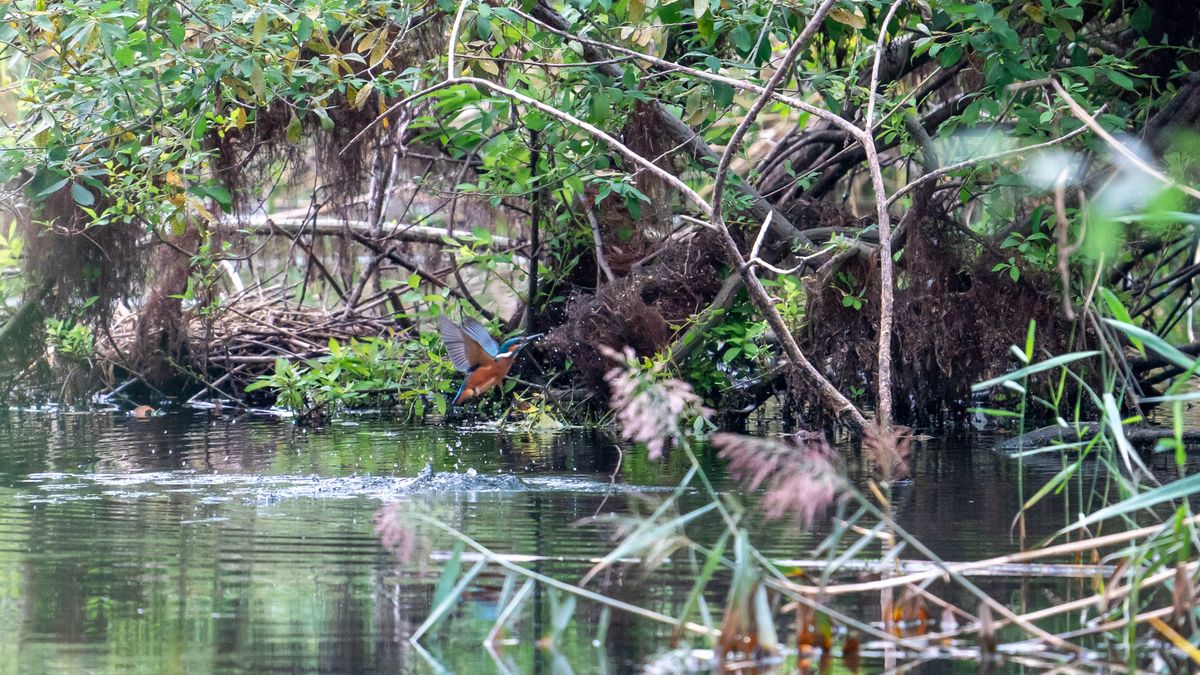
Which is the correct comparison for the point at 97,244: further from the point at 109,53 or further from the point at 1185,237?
the point at 1185,237

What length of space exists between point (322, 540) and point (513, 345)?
5122 mm

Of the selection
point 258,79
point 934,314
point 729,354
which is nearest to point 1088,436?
point 934,314

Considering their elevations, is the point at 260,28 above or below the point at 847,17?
below

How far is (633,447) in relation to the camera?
8.84 metres

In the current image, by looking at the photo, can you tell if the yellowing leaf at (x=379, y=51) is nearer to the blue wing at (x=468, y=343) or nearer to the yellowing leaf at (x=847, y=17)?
the blue wing at (x=468, y=343)

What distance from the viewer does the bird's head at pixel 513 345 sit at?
984 centimetres

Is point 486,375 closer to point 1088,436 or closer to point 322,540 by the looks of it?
point 1088,436

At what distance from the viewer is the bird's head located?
9.84 m

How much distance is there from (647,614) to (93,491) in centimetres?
383

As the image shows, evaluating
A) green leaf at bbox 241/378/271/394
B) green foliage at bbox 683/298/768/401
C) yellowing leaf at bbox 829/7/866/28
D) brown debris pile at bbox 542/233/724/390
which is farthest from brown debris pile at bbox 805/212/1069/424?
green leaf at bbox 241/378/271/394

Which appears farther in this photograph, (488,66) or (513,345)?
(513,345)

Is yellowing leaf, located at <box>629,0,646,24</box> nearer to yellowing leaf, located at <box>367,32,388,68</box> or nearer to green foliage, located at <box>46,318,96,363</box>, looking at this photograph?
yellowing leaf, located at <box>367,32,388,68</box>

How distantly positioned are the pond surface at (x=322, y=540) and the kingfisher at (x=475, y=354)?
0.62m

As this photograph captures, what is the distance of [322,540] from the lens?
5.23 metres
